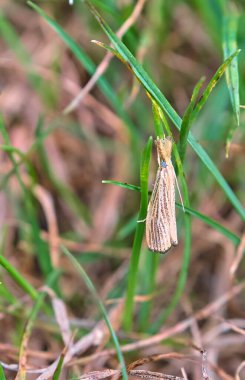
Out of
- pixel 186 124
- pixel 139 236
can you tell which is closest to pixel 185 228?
pixel 139 236

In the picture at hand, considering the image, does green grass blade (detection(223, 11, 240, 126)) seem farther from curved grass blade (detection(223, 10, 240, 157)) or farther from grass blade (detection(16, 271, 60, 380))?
grass blade (detection(16, 271, 60, 380))

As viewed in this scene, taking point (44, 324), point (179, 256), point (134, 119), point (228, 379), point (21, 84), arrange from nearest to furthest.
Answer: point (228, 379) < point (44, 324) < point (179, 256) < point (134, 119) < point (21, 84)

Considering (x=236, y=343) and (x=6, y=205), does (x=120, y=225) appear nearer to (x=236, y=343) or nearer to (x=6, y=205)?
(x=6, y=205)

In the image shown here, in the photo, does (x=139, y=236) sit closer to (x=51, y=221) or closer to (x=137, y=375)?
(x=137, y=375)

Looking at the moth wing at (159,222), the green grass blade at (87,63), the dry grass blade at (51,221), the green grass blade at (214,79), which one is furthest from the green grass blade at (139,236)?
the green grass blade at (87,63)

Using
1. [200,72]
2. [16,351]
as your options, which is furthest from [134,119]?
[16,351]

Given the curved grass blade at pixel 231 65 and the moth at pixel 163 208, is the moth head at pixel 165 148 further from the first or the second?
the curved grass blade at pixel 231 65
